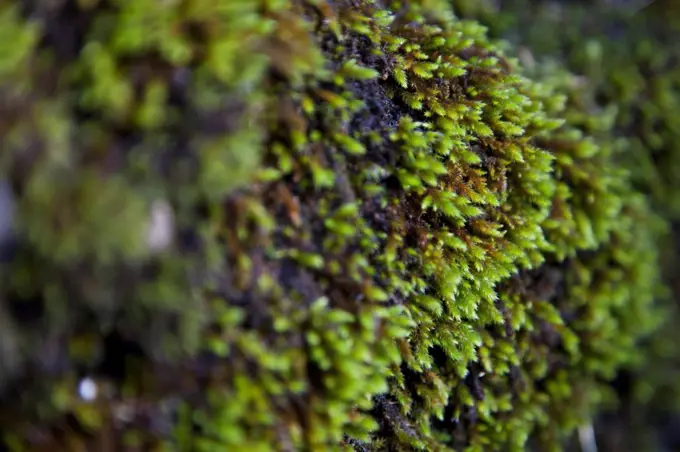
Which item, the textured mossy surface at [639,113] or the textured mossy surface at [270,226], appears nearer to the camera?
the textured mossy surface at [270,226]

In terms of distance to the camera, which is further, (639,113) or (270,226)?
(639,113)

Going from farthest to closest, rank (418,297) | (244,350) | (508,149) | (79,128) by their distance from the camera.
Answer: (508,149) → (418,297) → (244,350) → (79,128)

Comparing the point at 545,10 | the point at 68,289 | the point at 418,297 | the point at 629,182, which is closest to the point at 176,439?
the point at 68,289

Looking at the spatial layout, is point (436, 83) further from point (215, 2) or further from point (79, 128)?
point (79, 128)

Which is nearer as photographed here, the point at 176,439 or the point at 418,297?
the point at 176,439

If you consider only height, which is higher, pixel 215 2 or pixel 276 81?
pixel 215 2

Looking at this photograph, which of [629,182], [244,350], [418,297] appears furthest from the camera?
[629,182]

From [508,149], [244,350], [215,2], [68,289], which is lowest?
[244,350]

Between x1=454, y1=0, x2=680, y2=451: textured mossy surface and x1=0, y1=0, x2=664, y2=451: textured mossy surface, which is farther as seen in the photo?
x1=454, y1=0, x2=680, y2=451: textured mossy surface
